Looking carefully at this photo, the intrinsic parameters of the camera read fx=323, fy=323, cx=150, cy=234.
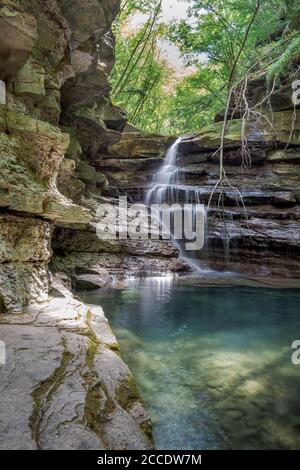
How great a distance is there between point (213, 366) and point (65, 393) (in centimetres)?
217

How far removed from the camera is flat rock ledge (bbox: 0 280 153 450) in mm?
1621

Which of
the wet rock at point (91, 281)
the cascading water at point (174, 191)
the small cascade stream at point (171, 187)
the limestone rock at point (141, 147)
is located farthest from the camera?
the limestone rock at point (141, 147)

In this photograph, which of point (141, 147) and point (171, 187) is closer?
point (171, 187)

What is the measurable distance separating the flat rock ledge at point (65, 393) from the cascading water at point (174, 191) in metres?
8.22

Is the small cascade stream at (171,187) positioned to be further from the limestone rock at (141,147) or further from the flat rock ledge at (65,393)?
the flat rock ledge at (65,393)

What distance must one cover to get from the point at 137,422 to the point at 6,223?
3003mm

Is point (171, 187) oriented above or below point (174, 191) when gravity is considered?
above

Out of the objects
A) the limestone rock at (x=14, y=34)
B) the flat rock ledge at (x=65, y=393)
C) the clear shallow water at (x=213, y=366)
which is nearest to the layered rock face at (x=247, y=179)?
the clear shallow water at (x=213, y=366)

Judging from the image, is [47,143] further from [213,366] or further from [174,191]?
[174,191]

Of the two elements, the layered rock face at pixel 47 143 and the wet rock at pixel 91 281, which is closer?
the layered rock face at pixel 47 143

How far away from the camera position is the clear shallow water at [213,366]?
2566 millimetres

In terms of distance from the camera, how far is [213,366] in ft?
12.1

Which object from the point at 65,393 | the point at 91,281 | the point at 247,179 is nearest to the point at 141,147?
the point at 247,179
